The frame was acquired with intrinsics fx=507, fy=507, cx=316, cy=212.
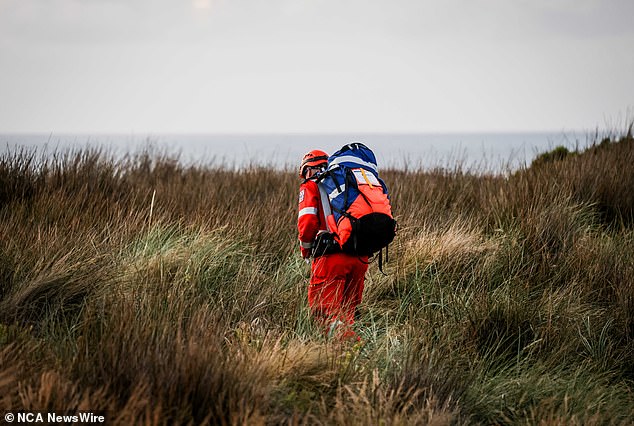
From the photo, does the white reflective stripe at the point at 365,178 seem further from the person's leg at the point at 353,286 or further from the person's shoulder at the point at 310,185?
the person's leg at the point at 353,286

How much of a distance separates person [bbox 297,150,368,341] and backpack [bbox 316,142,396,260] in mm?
84

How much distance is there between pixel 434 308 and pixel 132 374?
265 cm

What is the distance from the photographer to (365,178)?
3520 millimetres

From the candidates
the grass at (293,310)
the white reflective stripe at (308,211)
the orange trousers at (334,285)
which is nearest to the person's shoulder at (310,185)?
the white reflective stripe at (308,211)

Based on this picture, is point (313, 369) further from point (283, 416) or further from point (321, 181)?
point (321, 181)

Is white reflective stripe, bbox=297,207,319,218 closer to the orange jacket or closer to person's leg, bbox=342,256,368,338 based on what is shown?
the orange jacket

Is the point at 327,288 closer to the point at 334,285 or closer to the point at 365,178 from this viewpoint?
the point at 334,285

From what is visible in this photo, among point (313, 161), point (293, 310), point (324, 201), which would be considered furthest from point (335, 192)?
point (293, 310)

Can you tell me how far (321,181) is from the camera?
365 centimetres

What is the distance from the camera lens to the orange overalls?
3588 millimetres

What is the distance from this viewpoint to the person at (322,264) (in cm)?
359

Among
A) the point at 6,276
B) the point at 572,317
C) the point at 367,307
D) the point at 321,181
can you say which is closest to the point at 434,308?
the point at 367,307

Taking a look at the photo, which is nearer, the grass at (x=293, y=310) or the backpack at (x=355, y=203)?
the grass at (x=293, y=310)

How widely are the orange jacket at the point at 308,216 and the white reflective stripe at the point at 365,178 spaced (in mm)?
332
